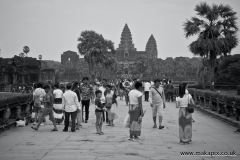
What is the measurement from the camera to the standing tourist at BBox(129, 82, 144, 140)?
982 cm

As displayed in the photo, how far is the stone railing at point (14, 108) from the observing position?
1193 cm

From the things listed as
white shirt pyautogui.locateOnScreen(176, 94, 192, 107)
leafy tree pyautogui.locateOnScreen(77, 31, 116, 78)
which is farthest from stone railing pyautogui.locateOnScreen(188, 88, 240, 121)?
leafy tree pyautogui.locateOnScreen(77, 31, 116, 78)

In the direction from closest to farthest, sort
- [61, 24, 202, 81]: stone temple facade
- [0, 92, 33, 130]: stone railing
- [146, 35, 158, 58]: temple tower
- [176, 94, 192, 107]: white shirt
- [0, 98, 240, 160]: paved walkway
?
[0, 98, 240, 160]: paved walkway
[176, 94, 192, 107]: white shirt
[0, 92, 33, 130]: stone railing
[61, 24, 202, 81]: stone temple facade
[146, 35, 158, 58]: temple tower

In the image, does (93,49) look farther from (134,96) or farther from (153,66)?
(153,66)

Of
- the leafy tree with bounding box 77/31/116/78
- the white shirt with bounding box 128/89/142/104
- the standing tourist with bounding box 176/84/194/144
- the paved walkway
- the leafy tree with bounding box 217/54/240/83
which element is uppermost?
the leafy tree with bounding box 77/31/116/78

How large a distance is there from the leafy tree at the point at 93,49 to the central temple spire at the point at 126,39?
13033cm

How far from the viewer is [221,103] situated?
1572cm

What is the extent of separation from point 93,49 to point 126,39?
138 meters

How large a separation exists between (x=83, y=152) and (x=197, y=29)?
21.8 metres

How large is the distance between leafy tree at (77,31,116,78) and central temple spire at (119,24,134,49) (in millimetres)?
130325

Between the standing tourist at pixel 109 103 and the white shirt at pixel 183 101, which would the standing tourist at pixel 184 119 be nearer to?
the white shirt at pixel 183 101

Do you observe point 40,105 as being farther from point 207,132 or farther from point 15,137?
point 207,132

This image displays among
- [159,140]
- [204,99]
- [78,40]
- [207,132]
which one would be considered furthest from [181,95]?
[78,40]

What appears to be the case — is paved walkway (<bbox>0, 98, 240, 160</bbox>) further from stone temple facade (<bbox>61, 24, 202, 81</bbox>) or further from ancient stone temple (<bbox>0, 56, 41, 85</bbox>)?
stone temple facade (<bbox>61, 24, 202, 81</bbox>)
